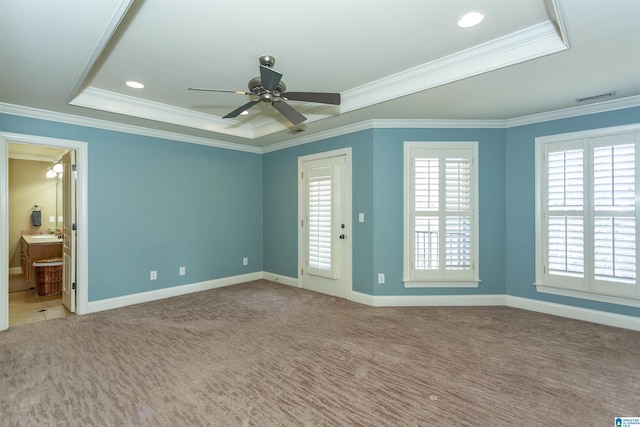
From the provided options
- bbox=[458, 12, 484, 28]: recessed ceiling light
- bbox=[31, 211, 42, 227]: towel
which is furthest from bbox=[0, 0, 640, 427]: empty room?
bbox=[31, 211, 42, 227]: towel

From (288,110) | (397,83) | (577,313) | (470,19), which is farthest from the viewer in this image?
(577,313)

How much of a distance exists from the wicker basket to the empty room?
47mm

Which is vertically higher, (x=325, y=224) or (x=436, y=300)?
(x=325, y=224)

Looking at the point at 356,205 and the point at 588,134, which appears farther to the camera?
the point at 356,205

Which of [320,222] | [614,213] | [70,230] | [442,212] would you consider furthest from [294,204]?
[614,213]

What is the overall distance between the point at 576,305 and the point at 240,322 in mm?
3982

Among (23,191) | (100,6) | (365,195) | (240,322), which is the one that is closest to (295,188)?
(365,195)

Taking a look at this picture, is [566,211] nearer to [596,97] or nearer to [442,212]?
[596,97]

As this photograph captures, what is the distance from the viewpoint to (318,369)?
2.62 metres

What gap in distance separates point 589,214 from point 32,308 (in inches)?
280

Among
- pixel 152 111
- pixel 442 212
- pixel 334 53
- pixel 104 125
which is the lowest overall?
pixel 442 212

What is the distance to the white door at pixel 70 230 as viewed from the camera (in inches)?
156

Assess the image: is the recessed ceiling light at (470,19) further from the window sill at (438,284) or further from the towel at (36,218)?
the towel at (36,218)

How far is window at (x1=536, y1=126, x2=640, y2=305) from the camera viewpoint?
3.42 metres
